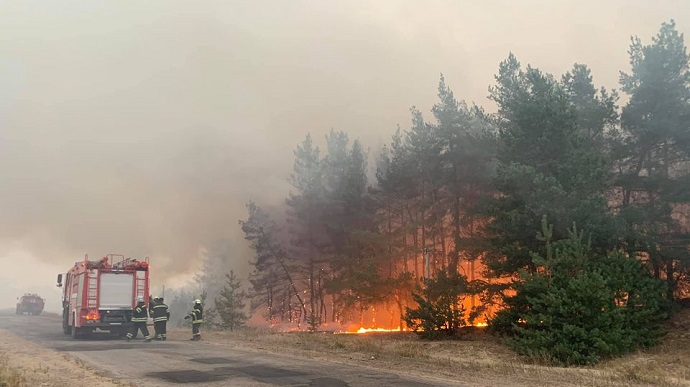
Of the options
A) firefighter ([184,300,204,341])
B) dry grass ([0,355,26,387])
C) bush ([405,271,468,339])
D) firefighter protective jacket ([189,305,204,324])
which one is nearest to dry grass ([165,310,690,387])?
firefighter ([184,300,204,341])

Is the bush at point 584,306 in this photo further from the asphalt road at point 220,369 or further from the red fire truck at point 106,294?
the red fire truck at point 106,294

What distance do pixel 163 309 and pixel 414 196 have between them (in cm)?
2073

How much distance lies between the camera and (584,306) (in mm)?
15031

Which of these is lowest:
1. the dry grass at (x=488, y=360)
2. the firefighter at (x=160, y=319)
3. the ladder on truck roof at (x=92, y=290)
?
the dry grass at (x=488, y=360)

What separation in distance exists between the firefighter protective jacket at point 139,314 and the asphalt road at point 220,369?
3363 millimetres

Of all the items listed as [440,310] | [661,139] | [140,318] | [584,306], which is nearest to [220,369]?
[584,306]

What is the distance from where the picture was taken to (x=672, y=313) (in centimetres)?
2048

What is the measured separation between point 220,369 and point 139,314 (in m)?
10.6

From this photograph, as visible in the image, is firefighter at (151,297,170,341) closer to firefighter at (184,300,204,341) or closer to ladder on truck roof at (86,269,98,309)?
firefighter at (184,300,204,341)

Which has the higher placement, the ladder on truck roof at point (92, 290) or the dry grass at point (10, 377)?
the ladder on truck roof at point (92, 290)

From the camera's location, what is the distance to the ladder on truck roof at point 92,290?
72.2 feet

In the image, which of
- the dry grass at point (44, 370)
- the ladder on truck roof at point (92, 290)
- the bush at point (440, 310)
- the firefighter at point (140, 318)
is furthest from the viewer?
the ladder on truck roof at point (92, 290)

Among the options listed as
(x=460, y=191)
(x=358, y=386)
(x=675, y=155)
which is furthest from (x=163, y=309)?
(x=675, y=155)

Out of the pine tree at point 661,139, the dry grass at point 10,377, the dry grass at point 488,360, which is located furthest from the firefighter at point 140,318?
the pine tree at point 661,139
